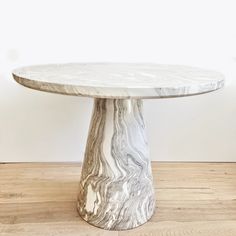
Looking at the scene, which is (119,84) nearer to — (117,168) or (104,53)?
(117,168)

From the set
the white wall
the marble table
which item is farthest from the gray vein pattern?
the white wall

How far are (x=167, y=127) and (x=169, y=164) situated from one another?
0.21 m

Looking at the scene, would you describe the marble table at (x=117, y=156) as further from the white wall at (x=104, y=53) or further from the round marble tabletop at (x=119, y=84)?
the white wall at (x=104, y=53)

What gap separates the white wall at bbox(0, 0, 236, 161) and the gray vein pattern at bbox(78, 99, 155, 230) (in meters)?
0.51

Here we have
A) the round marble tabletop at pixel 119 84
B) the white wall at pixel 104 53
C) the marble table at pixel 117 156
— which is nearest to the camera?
the round marble tabletop at pixel 119 84

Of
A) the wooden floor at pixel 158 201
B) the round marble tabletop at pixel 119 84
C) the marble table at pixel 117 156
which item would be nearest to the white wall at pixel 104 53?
the wooden floor at pixel 158 201

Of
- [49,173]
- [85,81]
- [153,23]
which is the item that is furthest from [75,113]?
[85,81]

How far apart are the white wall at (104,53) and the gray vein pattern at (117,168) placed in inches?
19.9

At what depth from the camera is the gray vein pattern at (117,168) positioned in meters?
1.02

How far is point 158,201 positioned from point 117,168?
36 cm

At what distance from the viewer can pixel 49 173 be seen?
153cm

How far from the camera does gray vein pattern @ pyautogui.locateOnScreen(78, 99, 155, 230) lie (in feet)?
3.36

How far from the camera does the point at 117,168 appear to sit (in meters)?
1.04

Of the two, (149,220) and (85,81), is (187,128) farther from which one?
(85,81)
